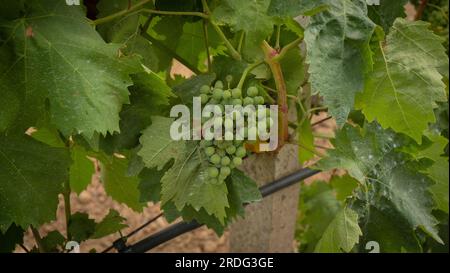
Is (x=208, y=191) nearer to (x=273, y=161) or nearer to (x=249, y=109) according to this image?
(x=249, y=109)

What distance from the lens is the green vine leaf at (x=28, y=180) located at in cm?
100

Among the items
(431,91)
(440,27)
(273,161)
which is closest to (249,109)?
(431,91)

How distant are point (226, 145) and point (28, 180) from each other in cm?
32

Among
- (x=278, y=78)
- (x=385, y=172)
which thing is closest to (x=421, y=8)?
(x=385, y=172)

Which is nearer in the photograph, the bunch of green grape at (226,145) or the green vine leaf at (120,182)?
the bunch of green grape at (226,145)

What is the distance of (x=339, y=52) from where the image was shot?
2.84 feet

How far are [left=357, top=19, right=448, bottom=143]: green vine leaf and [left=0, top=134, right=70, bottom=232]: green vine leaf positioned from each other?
20.6 inches

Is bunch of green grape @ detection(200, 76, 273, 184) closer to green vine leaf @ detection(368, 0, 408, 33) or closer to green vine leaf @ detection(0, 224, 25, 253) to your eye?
green vine leaf @ detection(368, 0, 408, 33)

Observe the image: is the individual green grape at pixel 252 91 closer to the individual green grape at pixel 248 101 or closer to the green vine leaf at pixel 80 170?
the individual green grape at pixel 248 101

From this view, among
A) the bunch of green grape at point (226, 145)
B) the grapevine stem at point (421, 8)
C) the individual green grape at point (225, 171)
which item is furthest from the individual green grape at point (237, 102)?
the grapevine stem at point (421, 8)

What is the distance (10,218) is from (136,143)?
234 millimetres

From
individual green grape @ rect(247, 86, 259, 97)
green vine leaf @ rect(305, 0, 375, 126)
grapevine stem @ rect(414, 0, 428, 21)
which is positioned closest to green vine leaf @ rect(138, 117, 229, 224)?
individual green grape @ rect(247, 86, 259, 97)

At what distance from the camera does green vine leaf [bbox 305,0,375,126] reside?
A: 0.85 m

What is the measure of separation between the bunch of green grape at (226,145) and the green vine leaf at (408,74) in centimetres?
20
